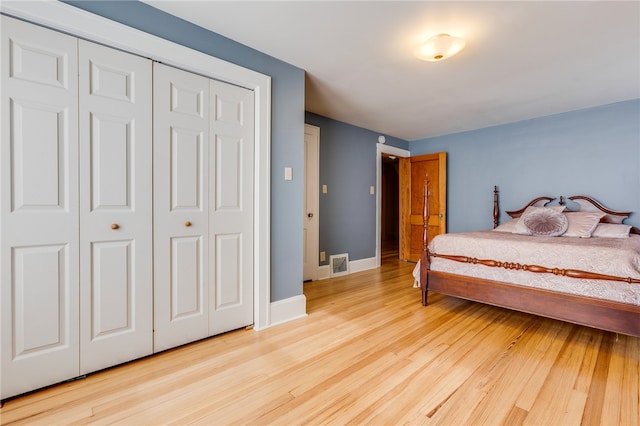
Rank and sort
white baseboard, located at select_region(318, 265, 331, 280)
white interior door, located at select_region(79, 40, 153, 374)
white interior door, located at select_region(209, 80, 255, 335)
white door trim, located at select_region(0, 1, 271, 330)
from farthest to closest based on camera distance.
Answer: white baseboard, located at select_region(318, 265, 331, 280)
white interior door, located at select_region(209, 80, 255, 335)
white interior door, located at select_region(79, 40, 153, 374)
white door trim, located at select_region(0, 1, 271, 330)

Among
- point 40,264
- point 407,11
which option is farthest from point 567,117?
point 40,264

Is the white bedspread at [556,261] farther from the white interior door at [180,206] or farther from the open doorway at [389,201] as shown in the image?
the open doorway at [389,201]

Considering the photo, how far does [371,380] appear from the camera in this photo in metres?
1.66

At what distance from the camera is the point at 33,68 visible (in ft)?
4.87

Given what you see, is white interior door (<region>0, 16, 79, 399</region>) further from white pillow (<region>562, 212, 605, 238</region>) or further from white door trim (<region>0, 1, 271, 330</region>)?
white pillow (<region>562, 212, 605, 238</region>)

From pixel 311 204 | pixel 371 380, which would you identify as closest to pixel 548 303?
pixel 371 380

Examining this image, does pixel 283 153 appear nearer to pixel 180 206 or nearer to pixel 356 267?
pixel 180 206

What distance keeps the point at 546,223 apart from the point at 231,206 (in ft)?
11.0

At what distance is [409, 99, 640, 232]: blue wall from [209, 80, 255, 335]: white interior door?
380 centimetres

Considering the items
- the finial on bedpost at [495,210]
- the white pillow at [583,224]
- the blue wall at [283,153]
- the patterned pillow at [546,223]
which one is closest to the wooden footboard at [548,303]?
the patterned pillow at [546,223]

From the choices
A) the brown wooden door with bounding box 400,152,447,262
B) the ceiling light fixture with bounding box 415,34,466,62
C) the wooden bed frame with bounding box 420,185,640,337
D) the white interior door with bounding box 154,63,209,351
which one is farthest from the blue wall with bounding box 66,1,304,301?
the brown wooden door with bounding box 400,152,447,262

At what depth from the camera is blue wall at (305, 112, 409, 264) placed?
410 cm

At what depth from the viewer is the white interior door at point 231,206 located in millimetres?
2154

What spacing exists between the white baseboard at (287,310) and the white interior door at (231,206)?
0.19 m
